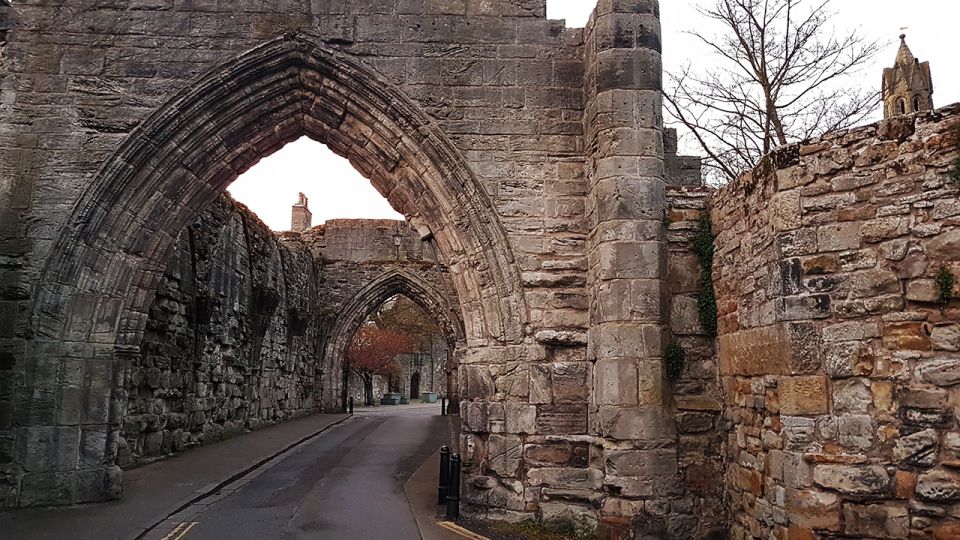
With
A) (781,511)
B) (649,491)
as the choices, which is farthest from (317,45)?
(781,511)

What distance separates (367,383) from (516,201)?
32.1 metres

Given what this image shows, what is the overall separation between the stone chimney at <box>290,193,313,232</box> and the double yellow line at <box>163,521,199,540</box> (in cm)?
2158

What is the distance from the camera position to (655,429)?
236 inches

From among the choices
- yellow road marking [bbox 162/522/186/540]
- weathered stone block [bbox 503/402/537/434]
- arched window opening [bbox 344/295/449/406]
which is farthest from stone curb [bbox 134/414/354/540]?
Result: arched window opening [bbox 344/295/449/406]

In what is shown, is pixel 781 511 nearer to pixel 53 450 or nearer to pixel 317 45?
pixel 317 45

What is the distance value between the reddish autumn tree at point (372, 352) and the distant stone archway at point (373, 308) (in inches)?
454

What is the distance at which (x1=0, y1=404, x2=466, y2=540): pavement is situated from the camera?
20.1 ft

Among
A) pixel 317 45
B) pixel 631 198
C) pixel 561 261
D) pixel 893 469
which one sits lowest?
pixel 893 469

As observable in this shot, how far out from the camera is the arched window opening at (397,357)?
1449 inches

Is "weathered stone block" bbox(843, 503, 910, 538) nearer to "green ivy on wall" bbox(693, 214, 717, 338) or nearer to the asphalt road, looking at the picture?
"green ivy on wall" bbox(693, 214, 717, 338)

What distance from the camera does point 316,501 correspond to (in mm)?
7703

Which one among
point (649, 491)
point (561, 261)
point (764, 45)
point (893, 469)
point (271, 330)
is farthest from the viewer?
point (271, 330)

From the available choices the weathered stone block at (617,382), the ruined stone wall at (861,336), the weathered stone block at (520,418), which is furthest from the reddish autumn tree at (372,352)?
the ruined stone wall at (861,336)

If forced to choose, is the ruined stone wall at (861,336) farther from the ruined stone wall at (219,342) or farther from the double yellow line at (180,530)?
the ruined stone wall at (219,342)
